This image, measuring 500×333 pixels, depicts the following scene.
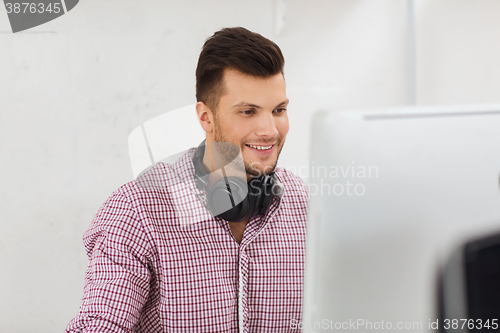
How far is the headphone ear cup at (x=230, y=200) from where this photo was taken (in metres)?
0.88

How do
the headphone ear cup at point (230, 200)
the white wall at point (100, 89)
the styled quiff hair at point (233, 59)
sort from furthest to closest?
the white wall at point (100, 89)
the styled quiff hair at point (233, 59)
the headphone ear cup at point (230, 200)

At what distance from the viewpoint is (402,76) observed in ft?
5.69

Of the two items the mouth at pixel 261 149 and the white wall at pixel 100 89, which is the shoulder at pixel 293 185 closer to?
the mouth at pixel 261 149

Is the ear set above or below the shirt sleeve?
above

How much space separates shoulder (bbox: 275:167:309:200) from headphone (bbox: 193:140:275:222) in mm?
122

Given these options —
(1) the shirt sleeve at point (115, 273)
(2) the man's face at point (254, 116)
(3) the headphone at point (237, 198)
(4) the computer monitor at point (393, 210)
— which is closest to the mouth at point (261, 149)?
(2) the man's face at point (254, 116)

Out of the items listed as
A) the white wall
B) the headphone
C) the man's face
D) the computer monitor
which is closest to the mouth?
the man's face

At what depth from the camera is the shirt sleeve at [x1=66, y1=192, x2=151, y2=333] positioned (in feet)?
2.51

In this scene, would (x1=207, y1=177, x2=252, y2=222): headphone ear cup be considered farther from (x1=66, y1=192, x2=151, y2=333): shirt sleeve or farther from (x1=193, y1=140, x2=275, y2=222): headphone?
(x1=66, y1=192, x2=151, y2=333): shirt sleeve

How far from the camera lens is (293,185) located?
110 centimetres

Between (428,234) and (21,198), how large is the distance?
4.60 ft

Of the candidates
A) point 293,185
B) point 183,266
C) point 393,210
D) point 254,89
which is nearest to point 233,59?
point 254,89

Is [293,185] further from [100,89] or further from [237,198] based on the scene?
[100,89]

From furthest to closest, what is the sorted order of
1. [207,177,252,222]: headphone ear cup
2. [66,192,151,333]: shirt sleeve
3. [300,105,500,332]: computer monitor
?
[207,177,252,222]: headphone ear cup
[66,192,151,333]: shirt sleeve
[300,105,500,332]: computer monitor
